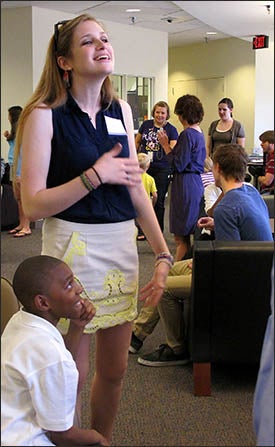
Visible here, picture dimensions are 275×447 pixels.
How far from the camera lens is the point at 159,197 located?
3844mm

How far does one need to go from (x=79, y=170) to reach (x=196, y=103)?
6.64 ft

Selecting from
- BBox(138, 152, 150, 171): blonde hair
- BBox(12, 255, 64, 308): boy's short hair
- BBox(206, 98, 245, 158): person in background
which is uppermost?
BBox(206, 98, 245, 158): person in background

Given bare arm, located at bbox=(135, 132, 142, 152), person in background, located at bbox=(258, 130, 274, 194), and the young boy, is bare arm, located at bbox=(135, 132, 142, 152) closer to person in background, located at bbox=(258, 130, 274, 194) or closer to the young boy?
person in background, located at bbox=(258, 130, 274, 194)

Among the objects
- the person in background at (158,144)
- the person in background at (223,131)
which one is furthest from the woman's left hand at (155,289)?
the person in background at (223,131)

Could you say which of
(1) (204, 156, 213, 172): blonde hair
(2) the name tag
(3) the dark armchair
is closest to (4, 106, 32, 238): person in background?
(2) the name tag

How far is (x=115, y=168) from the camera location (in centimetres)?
136

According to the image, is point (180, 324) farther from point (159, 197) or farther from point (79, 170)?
point (79, 170)

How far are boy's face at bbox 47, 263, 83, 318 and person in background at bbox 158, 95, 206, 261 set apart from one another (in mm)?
1658

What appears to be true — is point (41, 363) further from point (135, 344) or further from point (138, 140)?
point (135, 344)

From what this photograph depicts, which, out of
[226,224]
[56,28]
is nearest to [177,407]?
[226,224]

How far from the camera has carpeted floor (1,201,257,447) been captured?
2.21m

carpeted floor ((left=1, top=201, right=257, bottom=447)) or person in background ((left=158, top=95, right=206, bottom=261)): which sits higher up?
person in background ((left=158, top=95, right=206, bottom=261))

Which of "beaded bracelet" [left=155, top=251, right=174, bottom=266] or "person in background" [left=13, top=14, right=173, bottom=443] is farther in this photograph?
"beaded bracelet" [left=155, top=251, right=174, bottom=266]

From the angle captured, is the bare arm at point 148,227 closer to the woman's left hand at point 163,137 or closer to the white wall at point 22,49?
the white wall at point 22,49
